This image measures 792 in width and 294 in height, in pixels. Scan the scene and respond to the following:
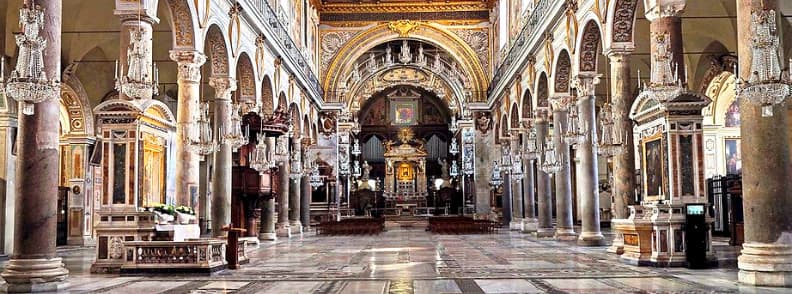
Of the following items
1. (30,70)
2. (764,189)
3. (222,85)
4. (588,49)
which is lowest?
(764,189)

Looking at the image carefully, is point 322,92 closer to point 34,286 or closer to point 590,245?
point 590,245

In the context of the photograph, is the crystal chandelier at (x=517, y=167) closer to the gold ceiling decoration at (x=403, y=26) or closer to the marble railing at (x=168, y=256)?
the gold ceiling decoration at (x=403, y=26)

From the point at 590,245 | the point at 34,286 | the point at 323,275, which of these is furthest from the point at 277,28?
the point at 34,286

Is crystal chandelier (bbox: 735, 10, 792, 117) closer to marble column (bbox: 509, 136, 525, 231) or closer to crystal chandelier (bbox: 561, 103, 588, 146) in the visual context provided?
crystal chandelier (bbox: 561, 103, 588, 146)

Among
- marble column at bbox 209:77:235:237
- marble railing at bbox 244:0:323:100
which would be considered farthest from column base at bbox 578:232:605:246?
marble railing at bbox 244:0:323:100

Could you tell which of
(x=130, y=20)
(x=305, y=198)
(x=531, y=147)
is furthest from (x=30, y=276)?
(x=305, y=198)

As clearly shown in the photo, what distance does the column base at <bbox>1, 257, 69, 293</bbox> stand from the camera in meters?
9.39

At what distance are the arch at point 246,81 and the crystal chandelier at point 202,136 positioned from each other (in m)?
6.12

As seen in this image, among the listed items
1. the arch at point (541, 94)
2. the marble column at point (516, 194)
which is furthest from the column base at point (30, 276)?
the marble column at point (516, 194)

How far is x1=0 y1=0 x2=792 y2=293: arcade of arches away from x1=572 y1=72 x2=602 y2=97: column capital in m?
0.10

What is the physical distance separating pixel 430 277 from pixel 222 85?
937cm

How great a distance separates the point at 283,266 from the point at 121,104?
4005 millimetres

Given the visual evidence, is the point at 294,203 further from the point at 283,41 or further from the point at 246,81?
the point at 246,81

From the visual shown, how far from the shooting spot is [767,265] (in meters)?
9.57
